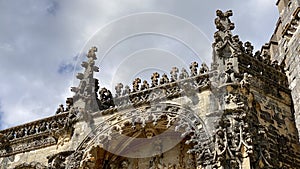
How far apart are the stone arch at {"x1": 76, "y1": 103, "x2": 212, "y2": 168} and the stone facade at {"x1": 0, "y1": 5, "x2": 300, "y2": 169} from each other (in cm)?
2

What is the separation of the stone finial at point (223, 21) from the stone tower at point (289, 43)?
2.02 meters

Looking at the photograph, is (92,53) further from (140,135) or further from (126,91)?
(140,135)

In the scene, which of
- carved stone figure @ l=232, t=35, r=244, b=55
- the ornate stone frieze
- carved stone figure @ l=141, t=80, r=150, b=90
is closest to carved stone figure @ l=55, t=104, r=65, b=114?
the ornate stone frieze

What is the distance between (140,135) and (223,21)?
3131mm

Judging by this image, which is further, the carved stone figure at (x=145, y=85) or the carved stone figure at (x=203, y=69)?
the carved stone figure at (x=145, y=85)

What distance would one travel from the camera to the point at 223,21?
12.0 metres

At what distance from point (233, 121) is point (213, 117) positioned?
48 centimetres

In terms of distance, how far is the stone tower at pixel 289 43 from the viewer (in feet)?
40.4

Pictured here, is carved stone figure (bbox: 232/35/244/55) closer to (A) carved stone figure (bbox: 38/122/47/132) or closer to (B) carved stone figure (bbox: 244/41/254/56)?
(B) carved stone figure (bbox: 244/41/254/56)

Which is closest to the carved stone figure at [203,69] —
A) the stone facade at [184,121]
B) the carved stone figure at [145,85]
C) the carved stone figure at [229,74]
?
the stone facade at [184,121]

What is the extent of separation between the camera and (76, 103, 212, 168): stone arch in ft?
36.9

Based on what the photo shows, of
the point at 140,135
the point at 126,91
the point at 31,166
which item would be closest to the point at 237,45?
the point at 126,91

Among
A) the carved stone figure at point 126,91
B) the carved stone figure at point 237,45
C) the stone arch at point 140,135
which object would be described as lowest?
the stone arch at point 140,135

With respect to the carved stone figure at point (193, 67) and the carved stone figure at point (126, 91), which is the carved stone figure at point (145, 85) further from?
the carved stone figure at point (193, 67)
